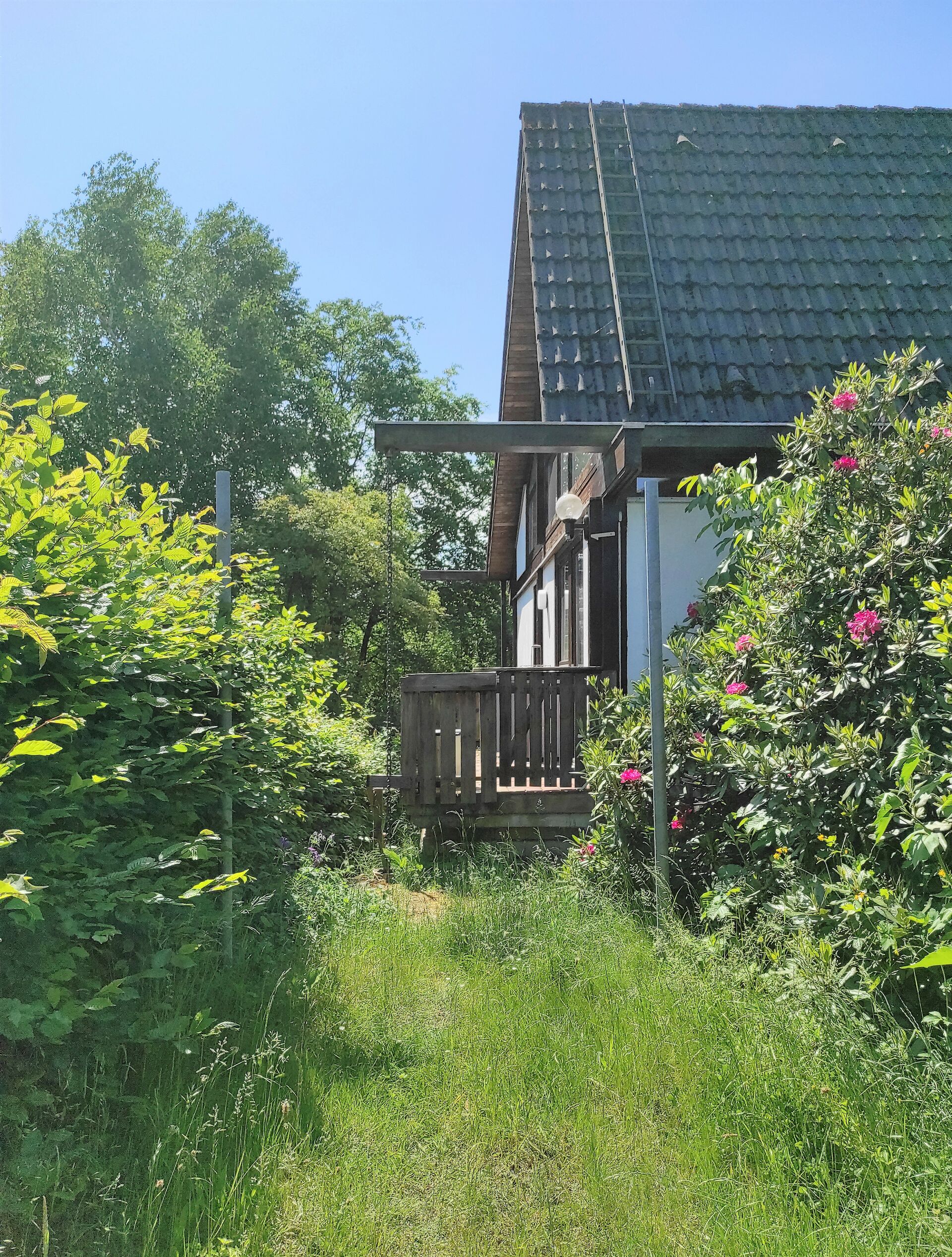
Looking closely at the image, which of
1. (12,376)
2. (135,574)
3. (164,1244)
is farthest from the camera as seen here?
(12,376)

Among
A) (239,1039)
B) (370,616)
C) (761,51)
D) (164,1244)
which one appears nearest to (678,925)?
(239,1039)

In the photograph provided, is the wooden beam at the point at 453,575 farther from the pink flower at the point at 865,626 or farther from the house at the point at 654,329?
the pink flower at the point at 865,626

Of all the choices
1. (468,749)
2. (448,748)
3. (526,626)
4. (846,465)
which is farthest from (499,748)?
(526,626)

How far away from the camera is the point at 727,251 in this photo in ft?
26.7

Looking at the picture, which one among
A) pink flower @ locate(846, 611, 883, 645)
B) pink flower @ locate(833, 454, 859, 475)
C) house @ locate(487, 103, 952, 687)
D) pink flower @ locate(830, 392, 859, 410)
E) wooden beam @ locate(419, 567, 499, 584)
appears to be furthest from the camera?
wooden beam @ locate(419, 567, 499, 584)

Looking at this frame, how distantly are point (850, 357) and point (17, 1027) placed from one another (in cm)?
743

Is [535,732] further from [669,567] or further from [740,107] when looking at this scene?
[740,107]

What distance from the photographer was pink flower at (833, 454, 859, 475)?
386 cm

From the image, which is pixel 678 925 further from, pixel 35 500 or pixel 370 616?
pixel 370 616

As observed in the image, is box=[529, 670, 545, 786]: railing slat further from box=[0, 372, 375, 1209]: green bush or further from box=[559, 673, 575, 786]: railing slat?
box=[0, 372, 375, 1209]: green bush

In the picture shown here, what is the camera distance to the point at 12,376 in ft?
73.2

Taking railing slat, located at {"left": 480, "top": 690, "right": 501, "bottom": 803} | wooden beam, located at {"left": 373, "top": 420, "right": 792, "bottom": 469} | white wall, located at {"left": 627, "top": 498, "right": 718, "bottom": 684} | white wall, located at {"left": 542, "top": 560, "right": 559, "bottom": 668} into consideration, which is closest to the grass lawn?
railing slat, located at {"left": 480, "top": 690, "right": 501, "bottom": 803}

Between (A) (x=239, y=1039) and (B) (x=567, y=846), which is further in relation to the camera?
(B) (x=567, y=846)

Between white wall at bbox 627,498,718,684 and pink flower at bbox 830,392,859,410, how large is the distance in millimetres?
2533
